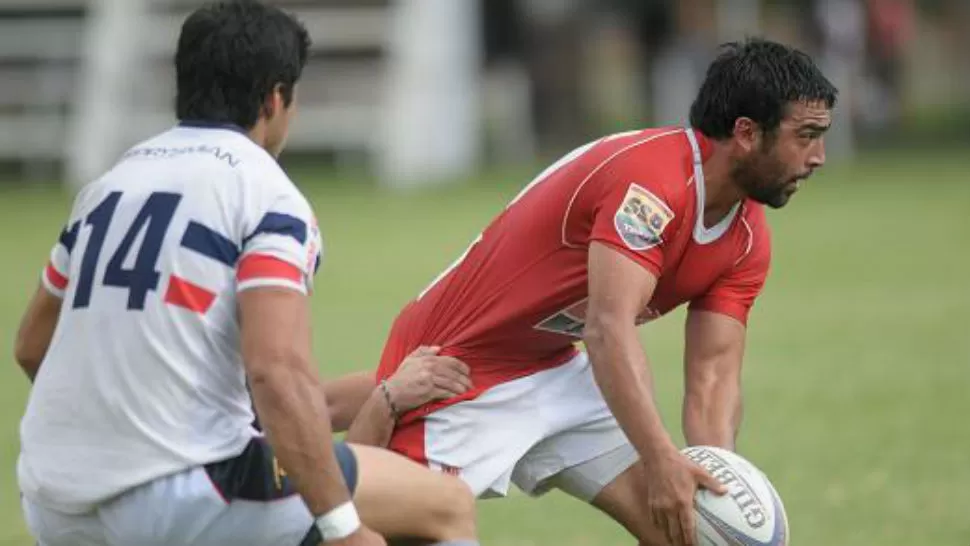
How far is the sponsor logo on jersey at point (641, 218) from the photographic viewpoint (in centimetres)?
612

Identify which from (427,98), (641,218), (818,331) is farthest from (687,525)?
(427,98)

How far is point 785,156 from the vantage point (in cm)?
638

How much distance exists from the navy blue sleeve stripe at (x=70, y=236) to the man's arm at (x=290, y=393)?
0.56m

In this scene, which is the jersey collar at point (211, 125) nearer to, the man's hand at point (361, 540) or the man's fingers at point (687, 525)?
the man's hand at point (361, 540)

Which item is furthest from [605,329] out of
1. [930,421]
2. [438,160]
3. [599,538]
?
[438,160]

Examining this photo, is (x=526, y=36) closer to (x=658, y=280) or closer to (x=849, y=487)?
(x=849, y=487)

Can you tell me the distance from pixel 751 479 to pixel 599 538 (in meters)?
2.17

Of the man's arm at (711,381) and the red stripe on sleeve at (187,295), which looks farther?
the man's arm at (711,381)

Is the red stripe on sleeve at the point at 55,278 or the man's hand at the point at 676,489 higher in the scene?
the red stripe on sleeve at the point at 55,278

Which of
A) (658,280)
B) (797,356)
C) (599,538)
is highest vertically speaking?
(658,280)

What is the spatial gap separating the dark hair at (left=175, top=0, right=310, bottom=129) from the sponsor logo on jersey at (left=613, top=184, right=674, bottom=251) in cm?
113

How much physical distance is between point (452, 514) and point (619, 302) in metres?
0.88

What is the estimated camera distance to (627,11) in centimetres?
3284

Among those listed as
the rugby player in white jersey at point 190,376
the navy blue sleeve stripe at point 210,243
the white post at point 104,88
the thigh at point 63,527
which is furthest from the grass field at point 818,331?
the navy blue sleeve stripe at point 210,243
